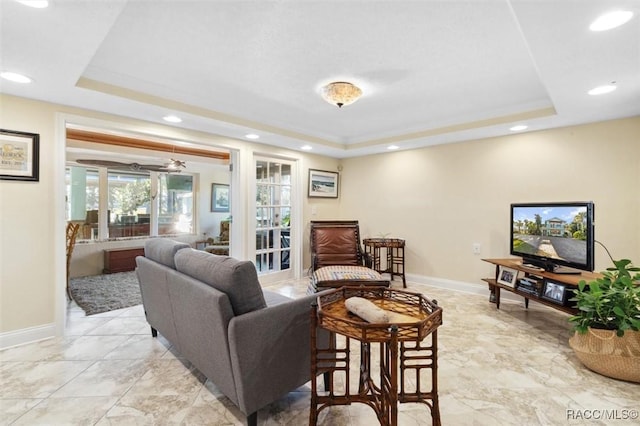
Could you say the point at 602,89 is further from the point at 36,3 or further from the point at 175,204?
the point at 175,204

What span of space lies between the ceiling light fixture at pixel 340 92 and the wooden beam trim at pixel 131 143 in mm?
3907

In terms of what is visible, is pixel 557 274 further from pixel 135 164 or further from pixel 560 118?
pixel 135 164

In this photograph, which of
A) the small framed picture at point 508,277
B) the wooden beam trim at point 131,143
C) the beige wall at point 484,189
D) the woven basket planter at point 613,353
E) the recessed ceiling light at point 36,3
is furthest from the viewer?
the wooden beam trim at point 131,143

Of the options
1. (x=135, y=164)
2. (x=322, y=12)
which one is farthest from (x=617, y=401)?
(x=135, y=164)

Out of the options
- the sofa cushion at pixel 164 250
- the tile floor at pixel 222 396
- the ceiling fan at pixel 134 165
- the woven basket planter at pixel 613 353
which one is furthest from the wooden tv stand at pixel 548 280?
the ceiling fan at pixel 134 165

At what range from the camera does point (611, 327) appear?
2033 mm

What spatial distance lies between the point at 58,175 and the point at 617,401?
14.5ft

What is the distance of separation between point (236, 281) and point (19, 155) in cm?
240

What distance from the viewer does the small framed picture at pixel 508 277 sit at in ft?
10.2

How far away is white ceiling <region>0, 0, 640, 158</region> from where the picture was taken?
1.59m

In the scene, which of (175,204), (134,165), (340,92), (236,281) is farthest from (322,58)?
(175,204)

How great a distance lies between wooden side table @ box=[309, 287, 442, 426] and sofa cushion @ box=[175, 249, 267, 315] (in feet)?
1.11

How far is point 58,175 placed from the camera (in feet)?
8.61

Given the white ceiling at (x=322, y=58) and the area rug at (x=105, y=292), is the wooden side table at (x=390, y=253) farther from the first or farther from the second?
the area rug at (x=105, y=292)
